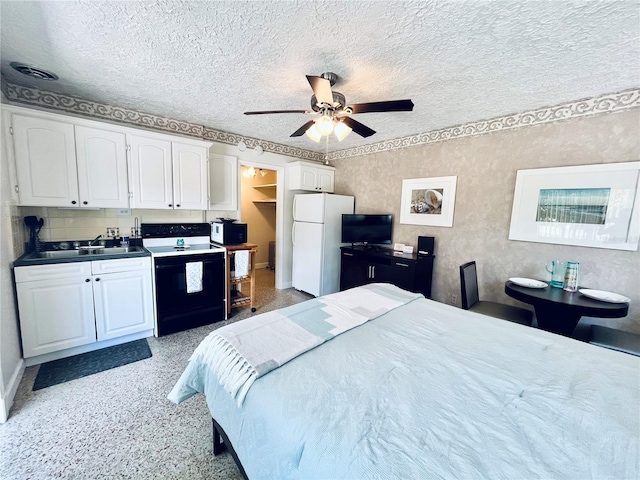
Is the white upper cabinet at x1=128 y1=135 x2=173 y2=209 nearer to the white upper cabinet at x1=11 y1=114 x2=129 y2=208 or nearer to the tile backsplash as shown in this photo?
the white upper cabinet at x1=11 y1=114 x2=129 y2=208

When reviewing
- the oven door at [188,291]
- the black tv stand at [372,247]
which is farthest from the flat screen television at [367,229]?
the oven door at [188,291]

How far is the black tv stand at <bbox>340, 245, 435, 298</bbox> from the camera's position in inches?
129

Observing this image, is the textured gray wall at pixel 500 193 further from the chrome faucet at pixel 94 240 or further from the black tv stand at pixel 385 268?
the chrome faucet at pixel 94 240

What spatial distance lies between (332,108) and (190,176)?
6.81ft

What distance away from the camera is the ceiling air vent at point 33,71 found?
2001mm

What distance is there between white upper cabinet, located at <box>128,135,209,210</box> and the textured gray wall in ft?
8.47

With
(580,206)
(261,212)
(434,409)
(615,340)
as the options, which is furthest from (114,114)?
(615,340)

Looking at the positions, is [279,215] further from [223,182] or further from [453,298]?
[453,298]

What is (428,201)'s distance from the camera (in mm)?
3484

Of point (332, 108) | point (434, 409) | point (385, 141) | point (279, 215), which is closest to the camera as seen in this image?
point (434, 409)

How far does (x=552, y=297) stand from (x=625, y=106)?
178cm

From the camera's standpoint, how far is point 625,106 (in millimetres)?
2170

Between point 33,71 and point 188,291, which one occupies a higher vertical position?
point 33,71

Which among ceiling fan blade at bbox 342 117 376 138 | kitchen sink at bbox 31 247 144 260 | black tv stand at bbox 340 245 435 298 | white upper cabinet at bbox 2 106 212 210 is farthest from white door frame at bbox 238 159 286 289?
ceiling fan blade at bbox 342 117 376 138
